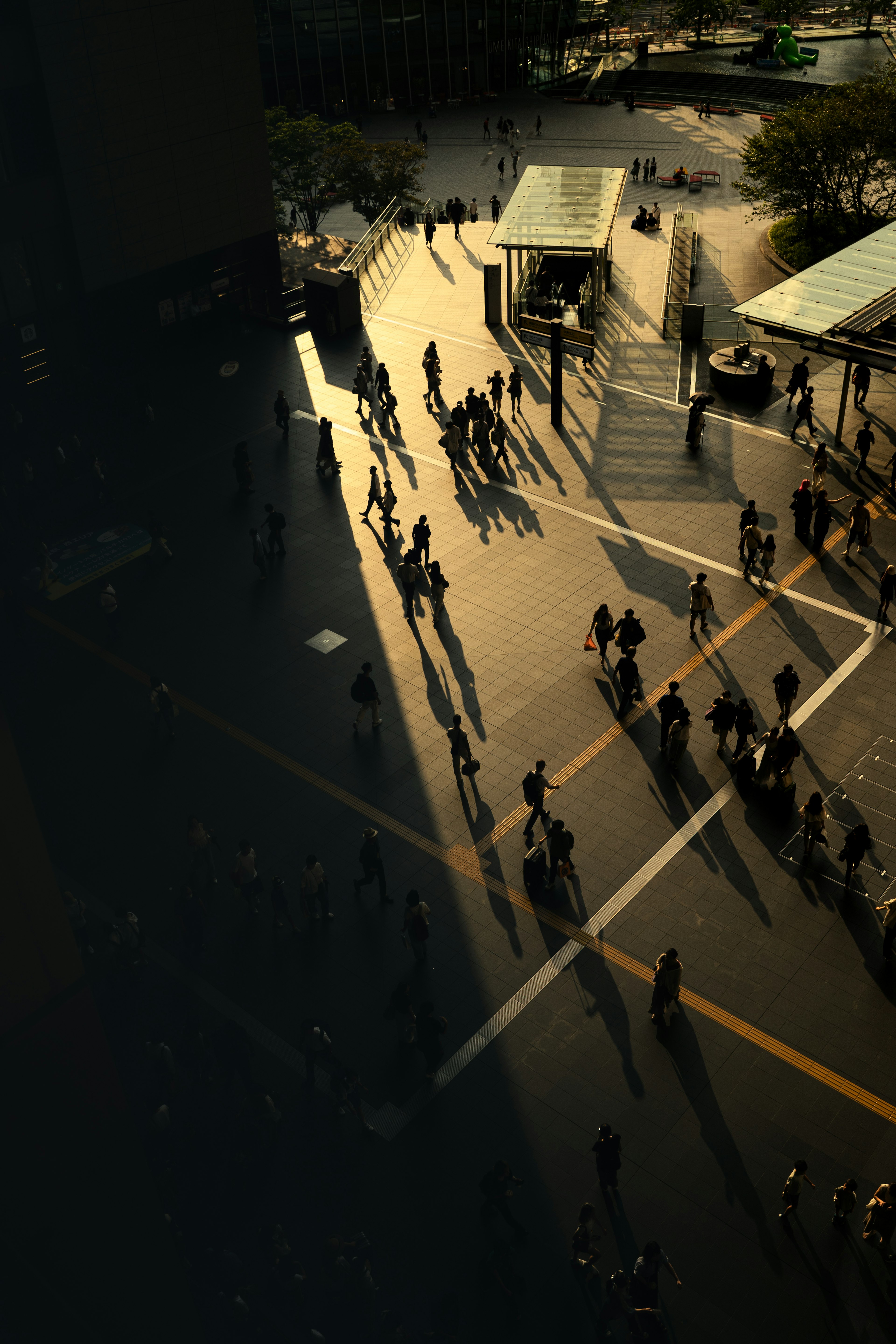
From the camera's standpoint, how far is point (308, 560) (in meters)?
28.5

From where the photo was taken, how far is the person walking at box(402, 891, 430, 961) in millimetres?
17219

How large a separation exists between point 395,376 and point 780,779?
22505mm

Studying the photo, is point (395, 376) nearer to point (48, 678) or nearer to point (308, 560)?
point (308, 560)

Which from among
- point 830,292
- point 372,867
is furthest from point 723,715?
point 830,292

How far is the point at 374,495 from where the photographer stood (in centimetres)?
2902

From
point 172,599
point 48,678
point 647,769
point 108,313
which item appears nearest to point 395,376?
point 108,313

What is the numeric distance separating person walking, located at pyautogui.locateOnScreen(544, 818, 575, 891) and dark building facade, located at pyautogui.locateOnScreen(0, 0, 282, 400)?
2535 centimetres

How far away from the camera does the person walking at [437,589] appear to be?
25.3 meters

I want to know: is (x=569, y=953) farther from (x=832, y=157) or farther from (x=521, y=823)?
(x=832, y=157)

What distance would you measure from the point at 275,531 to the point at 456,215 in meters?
29.8

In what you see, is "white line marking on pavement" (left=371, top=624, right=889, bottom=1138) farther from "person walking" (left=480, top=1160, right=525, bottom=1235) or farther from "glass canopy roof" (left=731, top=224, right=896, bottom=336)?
"glass canopy roof" (left=731, top=224, right=896, bottom=336)

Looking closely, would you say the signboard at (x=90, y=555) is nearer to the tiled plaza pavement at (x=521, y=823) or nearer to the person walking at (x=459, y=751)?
the tiled plaza pavement at (x=521, y=823)

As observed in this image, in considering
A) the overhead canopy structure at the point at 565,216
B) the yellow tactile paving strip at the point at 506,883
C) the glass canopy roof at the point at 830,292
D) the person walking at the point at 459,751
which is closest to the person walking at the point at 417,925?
the yellow tactile paving strip at the point at 506,883

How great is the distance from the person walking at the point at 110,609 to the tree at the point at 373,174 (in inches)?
1453
